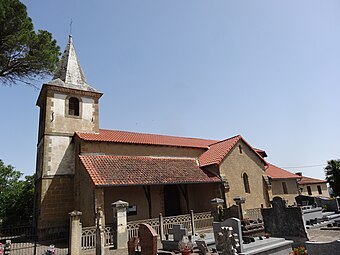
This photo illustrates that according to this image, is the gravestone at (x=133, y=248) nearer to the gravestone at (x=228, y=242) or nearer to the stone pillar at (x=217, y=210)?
the gravestone at (x=228, y=242)

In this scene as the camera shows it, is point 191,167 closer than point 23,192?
Yes

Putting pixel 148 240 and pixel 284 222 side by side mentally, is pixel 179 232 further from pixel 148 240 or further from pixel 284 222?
pixel 284 222

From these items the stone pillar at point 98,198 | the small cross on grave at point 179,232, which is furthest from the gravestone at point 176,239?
the stone pillar at point 98,198

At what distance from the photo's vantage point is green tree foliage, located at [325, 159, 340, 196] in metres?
30.8

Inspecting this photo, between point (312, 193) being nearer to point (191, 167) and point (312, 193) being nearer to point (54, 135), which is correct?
point (191, 167)

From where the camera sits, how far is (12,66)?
1290 centimetres

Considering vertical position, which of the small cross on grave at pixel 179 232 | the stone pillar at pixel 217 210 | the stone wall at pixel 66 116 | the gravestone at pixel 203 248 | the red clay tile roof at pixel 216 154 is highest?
the stone wall at pixel 66 116

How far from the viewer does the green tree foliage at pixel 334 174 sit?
30844 mm

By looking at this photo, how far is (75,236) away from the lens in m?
10.3

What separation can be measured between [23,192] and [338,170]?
3886 cm

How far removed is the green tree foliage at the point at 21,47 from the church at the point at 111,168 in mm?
3054

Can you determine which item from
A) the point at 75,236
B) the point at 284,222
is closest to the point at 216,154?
the point at 284,222

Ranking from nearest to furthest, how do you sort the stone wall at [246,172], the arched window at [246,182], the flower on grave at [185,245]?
1. the flower on grave at [185,245]
2. the stone wall at [246,172]
3. the arched window at [246,182]

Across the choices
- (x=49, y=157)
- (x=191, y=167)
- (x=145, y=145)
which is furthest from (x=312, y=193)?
(x=49, y=157)
